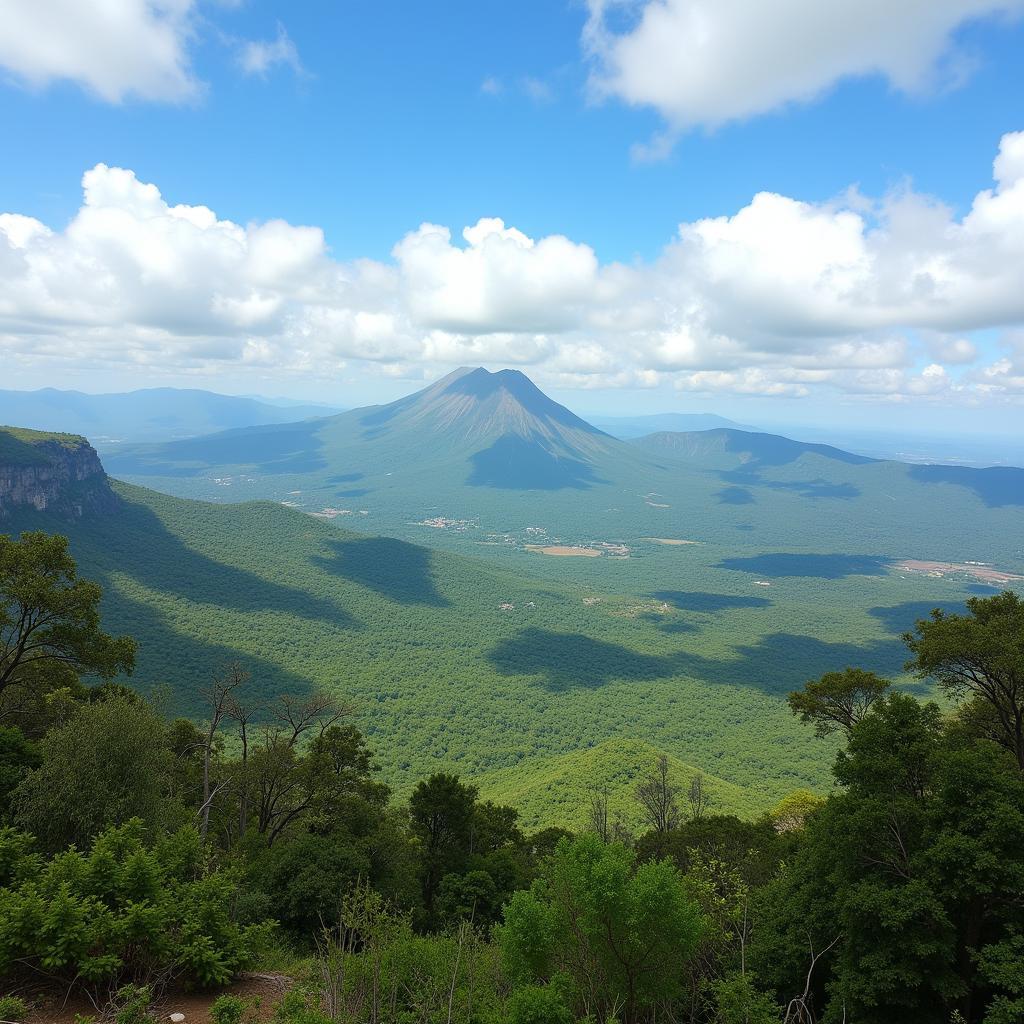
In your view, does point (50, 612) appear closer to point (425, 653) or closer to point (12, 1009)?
point (12, 1009)

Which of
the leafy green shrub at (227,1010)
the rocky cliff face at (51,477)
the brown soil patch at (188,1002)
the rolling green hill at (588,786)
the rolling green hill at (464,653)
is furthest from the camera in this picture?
the rocky cliff face at (51,477)

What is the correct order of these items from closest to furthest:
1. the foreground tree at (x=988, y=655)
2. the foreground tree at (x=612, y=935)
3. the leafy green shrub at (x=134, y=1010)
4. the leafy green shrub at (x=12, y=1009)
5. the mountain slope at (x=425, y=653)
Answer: the leafy green shrub at (x=134, y=1010) → the leafy green shrub at (x=12, y=1009) → the foreground tree at (x=612, y=935) → the foreground tree at (x=988, y=655) → the mountain slope at (x=425, y=653)

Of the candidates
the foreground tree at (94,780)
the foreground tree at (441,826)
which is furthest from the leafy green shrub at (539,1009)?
the foreground tree at (441,826)

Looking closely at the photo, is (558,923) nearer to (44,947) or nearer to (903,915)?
(903,915)

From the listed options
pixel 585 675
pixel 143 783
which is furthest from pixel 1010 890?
pixel 585 675

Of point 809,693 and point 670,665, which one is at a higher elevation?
point 809,693

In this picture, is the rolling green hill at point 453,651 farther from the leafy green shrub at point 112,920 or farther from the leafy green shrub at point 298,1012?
the leafy green shrub at point 298,1012
